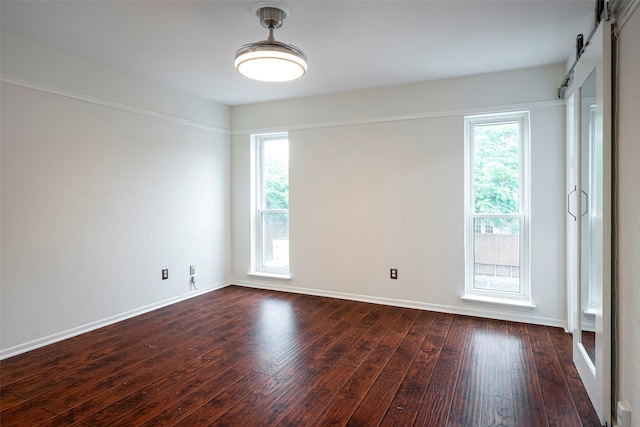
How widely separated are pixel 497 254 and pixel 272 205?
2815 mm

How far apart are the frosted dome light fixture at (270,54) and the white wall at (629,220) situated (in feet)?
5.93

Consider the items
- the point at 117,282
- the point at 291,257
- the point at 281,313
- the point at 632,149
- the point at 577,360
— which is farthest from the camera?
the point at 291,257

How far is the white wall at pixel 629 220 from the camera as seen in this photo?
162cm

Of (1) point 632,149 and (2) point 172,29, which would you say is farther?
(2) point 172,29

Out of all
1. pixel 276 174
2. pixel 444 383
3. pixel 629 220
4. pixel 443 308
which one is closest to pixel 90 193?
pixel 276 174

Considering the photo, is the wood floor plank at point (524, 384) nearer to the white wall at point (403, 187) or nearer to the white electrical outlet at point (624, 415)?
the white electrical outlet at point (624, 415)

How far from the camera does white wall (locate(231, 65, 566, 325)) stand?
351 centimetres

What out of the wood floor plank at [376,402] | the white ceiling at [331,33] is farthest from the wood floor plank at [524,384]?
the white ceiling at [331,33]

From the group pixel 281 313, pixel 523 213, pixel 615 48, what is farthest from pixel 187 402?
pixel 523 213

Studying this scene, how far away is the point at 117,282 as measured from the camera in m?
3.64

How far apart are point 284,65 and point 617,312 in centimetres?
246

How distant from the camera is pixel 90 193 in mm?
3373

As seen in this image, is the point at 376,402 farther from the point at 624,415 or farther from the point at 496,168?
the point at 496,168

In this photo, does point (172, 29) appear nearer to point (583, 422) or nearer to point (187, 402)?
point (187, 402)
